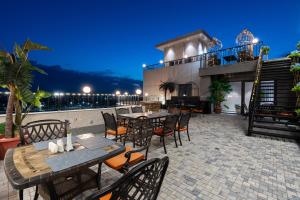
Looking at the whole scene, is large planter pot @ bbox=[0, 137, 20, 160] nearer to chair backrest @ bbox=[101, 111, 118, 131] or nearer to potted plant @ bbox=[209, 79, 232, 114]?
chair backrest @ bbox=[101, 111, 118, 131]

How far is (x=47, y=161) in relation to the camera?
1258mm

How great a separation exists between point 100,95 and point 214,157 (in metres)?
4.29

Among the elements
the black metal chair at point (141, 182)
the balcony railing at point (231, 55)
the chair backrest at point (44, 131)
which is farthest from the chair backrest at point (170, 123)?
the balcony railing at point (231, 55)

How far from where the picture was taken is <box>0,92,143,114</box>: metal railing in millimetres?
4144

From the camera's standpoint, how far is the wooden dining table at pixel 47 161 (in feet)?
3.38

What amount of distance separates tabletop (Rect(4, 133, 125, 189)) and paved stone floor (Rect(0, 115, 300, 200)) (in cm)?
82

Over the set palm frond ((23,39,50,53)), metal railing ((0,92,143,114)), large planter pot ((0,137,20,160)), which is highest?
palm frond ((23,39,50,53))

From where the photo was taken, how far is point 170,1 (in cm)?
1511

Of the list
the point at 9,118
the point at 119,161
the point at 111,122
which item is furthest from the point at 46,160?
the point at 9,118

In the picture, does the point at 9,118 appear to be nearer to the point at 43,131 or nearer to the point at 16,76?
the point at 16,76

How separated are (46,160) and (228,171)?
8.58 ft

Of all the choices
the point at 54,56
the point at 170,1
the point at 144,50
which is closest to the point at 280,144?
the point at 170,1

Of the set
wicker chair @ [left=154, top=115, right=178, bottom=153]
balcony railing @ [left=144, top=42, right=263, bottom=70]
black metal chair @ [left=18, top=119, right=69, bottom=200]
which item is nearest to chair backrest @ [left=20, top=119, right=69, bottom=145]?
black metal chair @ [left=18, top=119, right=69, bottom=200]

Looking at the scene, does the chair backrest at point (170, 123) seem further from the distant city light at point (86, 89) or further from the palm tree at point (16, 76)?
the distant city light at point (86, 89)
